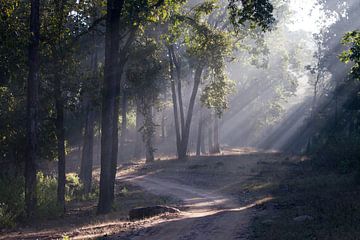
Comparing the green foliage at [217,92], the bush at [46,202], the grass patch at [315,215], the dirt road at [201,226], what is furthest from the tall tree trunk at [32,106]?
the grass patch at [315,215]

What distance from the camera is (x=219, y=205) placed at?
2280 centimetres

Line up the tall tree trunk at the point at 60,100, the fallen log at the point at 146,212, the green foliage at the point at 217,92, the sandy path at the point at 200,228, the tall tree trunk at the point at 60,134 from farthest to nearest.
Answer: the green foliage at the point at 217,92
the tall tree trunk at the point at 60,134
the tall tree trunk at the point at 60,100
the fallen log at the point at 146,212
the sandy path at the point at 200,228

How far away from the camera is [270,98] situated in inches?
3415

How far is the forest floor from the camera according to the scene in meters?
13.7

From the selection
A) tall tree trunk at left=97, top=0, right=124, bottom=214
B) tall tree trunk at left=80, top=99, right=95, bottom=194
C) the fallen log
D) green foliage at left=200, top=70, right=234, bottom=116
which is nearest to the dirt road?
the fallen log

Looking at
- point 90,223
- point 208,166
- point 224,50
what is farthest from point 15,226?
point 208,166

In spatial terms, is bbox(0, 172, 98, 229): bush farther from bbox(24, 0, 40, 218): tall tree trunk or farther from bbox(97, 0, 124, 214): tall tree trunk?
bbox(97, 0, 124, 214): tall tree trunk

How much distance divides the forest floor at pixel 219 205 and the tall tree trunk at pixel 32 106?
143 centimetres

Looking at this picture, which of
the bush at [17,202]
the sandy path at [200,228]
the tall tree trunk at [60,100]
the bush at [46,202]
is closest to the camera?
the sandy path at [200,228]

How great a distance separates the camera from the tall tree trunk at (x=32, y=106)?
2042cm

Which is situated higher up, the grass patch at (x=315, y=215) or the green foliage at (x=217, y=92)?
the green foliage at (x=217, y=92)

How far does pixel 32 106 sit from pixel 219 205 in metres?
9.12

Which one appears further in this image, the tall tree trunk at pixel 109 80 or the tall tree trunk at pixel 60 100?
the tall tree trunk at pixel 60 100

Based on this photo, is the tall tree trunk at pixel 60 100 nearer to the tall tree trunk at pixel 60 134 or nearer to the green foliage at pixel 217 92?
the tall tree trunk at pixel 60 134
